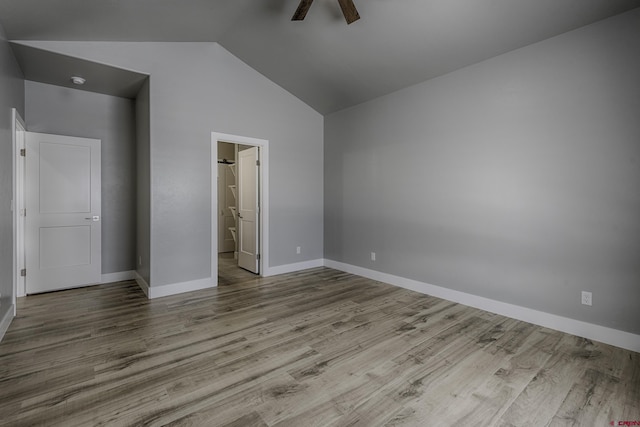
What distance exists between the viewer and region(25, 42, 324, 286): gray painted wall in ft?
12.5

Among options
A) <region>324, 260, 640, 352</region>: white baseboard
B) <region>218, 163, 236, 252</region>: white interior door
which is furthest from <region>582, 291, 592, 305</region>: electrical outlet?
<region>218, 163, 236, 252</region>: white interior door

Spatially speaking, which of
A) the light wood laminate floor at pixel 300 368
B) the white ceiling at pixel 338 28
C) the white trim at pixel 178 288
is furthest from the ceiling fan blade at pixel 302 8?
the white trim at pixel 178 288

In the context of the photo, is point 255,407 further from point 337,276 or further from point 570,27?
point 570,27

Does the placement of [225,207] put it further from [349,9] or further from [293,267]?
Answer: [349,9]

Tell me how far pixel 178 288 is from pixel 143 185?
150cm

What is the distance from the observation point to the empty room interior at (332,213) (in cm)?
208

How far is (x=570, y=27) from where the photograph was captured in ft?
9.08

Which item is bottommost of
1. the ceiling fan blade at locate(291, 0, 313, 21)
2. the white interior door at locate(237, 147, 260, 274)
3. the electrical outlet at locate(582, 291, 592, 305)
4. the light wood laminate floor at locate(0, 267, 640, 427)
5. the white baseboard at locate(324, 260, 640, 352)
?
the light wood laminate floor at locate(0, 267, 640, 427)

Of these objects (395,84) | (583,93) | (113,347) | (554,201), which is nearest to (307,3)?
(395,84)

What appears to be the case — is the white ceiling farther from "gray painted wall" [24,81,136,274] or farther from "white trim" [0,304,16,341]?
"white trim" [0,304,16,341]

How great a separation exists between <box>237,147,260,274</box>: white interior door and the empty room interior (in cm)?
5

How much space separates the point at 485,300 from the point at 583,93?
2283 mm

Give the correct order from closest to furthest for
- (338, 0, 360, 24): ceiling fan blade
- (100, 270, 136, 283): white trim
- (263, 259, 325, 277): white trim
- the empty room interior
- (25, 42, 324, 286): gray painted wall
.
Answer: the empty room interior < (338, 0, 360, 24): ceiling fan blade < (25, 42, 324, 286): gray painted wall < (100, 270, 136, 283): white trim < (263, 259, 325, 277): white trim

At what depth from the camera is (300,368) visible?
89.1 inches
